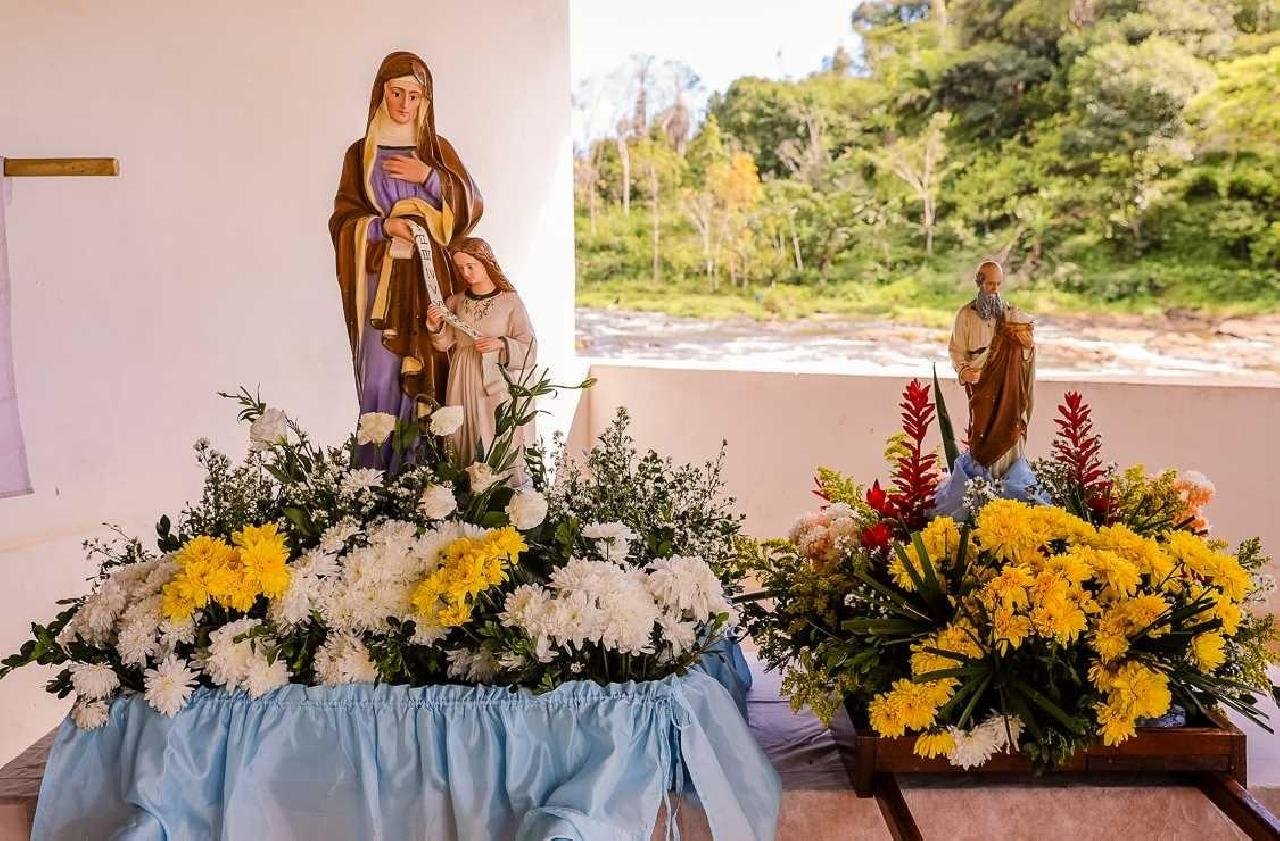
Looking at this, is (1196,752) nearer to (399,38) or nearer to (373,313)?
(373,313)

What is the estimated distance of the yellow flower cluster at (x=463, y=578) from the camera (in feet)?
5.55

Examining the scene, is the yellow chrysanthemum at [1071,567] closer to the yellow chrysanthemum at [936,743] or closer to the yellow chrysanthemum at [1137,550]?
the yellow chrysanthemum at [1137,550]

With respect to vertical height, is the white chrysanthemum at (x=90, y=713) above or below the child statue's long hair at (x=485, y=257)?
below

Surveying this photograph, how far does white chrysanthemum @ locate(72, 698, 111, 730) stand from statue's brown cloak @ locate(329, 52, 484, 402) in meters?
0.83

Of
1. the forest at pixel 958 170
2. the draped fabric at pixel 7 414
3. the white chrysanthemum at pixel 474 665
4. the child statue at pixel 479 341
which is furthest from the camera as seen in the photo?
the forest at pixel 958 170

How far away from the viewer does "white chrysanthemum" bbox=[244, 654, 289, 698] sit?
67.9 inches

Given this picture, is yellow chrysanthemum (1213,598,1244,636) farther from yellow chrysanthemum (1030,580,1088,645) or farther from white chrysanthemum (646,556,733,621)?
white chrysanthemum (646,556,733,621)

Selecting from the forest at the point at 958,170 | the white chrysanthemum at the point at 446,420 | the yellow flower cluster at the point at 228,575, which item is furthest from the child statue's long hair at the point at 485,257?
the forest at the point at 958,170

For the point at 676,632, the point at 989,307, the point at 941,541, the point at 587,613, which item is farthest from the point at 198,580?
the point at 989,307

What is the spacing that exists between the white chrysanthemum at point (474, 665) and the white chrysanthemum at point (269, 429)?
48 centimetres

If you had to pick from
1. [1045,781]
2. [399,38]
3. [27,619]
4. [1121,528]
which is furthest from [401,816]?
[399,38]

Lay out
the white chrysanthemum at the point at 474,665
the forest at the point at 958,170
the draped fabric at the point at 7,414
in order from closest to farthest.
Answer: the white chrysanthemum at the point at 474,665 < the draped fabric at the point at 7,414 < the forest at the point at 958,170

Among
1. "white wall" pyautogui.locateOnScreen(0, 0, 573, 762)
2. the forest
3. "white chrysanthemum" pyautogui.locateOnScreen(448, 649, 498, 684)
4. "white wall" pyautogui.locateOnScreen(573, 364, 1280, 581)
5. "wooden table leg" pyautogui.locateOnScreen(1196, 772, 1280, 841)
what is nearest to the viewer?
"wooden table leg" pyautogui.locateOnScreen(1196, 772, 1280, 841)

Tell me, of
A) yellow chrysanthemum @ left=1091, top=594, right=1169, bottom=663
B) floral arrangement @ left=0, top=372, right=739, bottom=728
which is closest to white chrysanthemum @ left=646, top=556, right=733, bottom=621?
floral arrangement @ left=0, top=372, right=739, bottom=728
